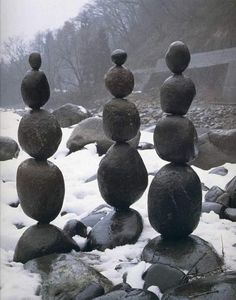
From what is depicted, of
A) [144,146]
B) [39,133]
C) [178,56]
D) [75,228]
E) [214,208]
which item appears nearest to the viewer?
[178,56]

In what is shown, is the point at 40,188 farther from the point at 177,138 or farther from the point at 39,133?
the point at 177,138

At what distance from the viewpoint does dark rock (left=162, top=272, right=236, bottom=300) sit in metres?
2.09

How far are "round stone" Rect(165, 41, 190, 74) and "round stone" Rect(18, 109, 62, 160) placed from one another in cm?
95

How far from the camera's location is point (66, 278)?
2.51 m

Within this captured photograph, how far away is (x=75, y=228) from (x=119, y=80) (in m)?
1.32

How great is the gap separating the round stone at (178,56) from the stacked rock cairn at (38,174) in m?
0.91

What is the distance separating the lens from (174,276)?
8.16 ft

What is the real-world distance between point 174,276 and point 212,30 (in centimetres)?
1383

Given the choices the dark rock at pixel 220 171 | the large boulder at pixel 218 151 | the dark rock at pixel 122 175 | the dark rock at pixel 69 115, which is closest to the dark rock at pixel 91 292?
the dark rock at pixel 122 175

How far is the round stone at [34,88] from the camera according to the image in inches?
113

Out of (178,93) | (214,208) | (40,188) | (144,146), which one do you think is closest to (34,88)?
(40,188)

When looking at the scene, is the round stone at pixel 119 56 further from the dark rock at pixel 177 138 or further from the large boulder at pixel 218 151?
the large boulder at pixel 218 151

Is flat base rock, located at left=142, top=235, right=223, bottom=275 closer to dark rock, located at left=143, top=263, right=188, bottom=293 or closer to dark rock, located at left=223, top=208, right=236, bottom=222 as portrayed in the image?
dark rock, located at left=143, top=263, right=188, bottom=293

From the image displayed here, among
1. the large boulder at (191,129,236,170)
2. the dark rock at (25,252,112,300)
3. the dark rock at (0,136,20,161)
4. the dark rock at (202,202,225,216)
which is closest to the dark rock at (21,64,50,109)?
the dark rock at (25,252,112,300)
